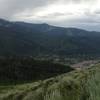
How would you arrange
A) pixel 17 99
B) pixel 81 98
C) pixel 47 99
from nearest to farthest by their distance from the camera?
pixel 47 99 → pixel 81 98 → pixel 17 99

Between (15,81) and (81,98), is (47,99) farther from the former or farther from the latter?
(15,81)

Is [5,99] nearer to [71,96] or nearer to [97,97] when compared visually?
[71,96]

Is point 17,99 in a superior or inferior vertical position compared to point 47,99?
inferior

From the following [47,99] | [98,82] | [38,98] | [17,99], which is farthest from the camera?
[17,99]

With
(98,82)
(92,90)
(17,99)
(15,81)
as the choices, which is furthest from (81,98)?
(15,81)

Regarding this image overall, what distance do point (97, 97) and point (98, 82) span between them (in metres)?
1.19

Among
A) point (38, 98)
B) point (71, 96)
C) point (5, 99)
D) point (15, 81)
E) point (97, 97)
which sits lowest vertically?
point (15, 81)

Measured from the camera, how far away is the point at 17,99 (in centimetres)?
1719

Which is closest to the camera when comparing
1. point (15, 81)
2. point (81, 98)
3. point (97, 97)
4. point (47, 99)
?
point (97, 97)

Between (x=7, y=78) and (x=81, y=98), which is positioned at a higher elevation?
(x=81, y=98)

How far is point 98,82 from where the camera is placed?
644 centimetres

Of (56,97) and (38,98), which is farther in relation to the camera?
(38,98)

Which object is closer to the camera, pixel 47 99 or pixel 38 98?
pixel 47 99

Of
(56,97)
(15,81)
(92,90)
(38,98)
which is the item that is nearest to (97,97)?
(92,90)
